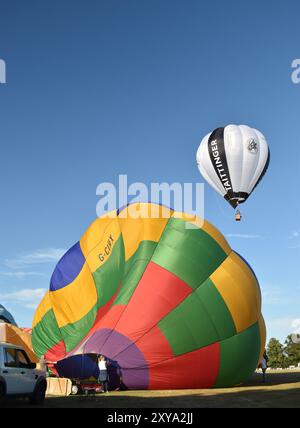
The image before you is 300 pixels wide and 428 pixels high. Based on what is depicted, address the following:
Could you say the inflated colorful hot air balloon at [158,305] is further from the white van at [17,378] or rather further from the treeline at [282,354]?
the treeline at [282,354]

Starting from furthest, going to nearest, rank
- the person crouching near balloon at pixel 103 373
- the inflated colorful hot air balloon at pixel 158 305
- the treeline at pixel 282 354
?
the treeline at pixel 282 354 → the inflated colorful hot air balloon at pixel 158 305 → the person crouching near balloon at pixel 103 373

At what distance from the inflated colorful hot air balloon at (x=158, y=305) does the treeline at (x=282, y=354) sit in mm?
66528

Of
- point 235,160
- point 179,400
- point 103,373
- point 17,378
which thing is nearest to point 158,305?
point 103,373

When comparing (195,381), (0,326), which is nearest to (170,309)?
(195,381)

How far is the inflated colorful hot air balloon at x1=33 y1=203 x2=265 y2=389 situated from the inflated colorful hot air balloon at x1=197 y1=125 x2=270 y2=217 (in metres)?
6.91

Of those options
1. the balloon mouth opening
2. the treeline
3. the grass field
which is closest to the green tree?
the treeline

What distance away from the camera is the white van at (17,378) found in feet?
38.1

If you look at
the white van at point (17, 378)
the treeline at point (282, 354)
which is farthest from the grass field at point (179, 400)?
the treeline at point (282, 354)

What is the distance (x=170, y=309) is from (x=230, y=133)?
12.1 meters

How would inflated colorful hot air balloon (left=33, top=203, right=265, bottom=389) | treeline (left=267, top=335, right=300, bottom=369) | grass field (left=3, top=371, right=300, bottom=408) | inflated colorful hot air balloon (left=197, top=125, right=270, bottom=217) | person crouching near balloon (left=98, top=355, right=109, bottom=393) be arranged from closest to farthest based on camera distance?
grass field (left=3, top=371, right=300, bottom=408) → person crouching near balloon (left=98, top=355, right=109, bottom=393) → inflated colorful hot air balloon (left=33, top=203, right=265, bottom=389) → inflated colorful hot air balloon (left=197, top=125, right=270, bottom=217) → treeline (left=267, top=335, right=300, bottom=369)

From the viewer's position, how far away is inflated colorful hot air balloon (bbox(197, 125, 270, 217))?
25578mm

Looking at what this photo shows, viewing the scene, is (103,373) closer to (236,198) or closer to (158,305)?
(158,305)

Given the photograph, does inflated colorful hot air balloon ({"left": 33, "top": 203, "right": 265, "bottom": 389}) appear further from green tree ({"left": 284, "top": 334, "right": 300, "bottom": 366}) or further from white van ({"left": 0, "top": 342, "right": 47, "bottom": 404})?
green tree ({"left": 284, "top": 334, "right": 300, "bottom": 366})
